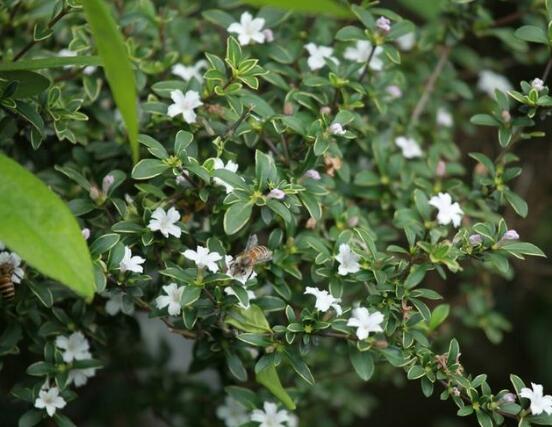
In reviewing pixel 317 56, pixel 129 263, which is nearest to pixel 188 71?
pixel 317 56

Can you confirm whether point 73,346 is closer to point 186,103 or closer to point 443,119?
point 186,103

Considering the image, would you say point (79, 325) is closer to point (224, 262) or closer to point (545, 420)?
point (224, 262)

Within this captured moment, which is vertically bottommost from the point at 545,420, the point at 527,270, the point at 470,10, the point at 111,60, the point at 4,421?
the point at 527,270

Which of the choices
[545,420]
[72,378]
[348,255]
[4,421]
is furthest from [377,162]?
[4,421]

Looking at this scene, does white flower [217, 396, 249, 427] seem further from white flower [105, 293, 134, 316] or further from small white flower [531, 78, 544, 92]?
small white flower [531, 78, 544, 92]

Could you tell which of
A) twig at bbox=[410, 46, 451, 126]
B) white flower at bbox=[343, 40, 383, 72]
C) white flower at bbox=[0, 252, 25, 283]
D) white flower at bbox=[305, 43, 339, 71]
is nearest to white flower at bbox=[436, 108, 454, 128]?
twig at bbox=[410, 46, 451, 126]
